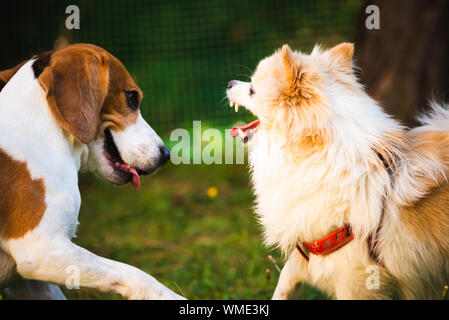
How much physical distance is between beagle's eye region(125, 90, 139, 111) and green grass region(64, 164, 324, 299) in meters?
1.19

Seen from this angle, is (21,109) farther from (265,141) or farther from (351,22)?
(351,22)

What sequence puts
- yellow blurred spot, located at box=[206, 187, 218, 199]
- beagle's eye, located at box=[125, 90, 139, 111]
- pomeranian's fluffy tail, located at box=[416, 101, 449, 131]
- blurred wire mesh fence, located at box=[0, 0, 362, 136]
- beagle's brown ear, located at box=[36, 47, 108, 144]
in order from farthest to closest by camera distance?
blurred wire mesh fence, located at box=[0, 0, 362, 136] < yellow blurred spot, located at box=[206, 187, 218, 199] < pomeranian's fluffy tail, located at box=[416, 101, 449, 131] < beagle's eye, located at box=[125, 90, 139, 111] < beagle's brown ear, located at box=[36, 47, 108, 144]

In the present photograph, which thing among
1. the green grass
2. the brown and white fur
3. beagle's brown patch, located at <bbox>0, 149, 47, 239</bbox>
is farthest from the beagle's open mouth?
the green grass

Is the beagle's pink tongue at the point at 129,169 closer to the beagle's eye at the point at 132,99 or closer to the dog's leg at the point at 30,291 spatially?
the beagle's eye at the point at 132,99

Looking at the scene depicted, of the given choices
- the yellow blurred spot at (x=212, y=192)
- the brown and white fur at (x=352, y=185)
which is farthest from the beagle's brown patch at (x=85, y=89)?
the yellow blurred spot at (x=212, y=192)


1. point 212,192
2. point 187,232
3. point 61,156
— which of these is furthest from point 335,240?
point 212,192

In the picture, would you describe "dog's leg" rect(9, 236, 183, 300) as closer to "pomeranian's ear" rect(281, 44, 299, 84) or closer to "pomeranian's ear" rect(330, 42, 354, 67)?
"pomeranian's ear" rect(281, 44, 299, 84)

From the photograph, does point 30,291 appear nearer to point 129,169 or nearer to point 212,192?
point 129,169

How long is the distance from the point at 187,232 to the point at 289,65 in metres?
2.54

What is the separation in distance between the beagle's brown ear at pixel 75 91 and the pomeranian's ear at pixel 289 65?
95 cm

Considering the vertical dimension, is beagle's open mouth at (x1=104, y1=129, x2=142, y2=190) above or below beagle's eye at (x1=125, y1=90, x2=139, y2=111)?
below

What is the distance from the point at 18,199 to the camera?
2186mm

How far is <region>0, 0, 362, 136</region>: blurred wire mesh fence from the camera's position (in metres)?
6.52

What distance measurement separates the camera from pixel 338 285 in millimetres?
2453
